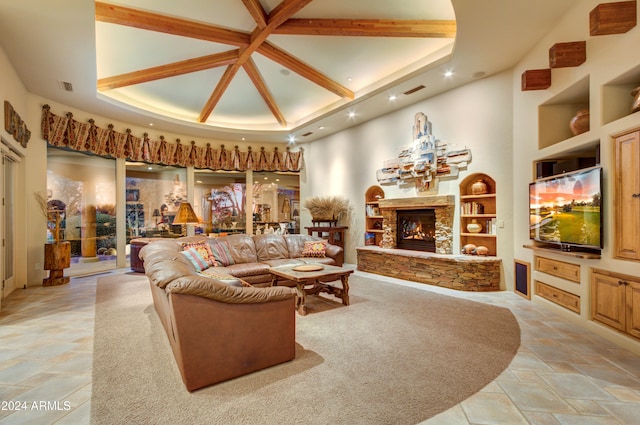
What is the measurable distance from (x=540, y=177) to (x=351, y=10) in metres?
3.42

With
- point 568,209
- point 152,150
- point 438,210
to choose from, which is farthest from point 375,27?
point 152,150

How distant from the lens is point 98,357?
2576mm

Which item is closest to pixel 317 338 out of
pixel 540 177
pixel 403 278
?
pixel 403 278

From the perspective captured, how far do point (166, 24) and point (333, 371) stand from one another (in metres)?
4.61

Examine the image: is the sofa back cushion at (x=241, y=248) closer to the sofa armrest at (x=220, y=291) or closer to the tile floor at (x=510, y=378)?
the tile floor at (x=510, y=378)

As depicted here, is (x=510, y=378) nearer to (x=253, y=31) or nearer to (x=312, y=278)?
(x=312, y=278)

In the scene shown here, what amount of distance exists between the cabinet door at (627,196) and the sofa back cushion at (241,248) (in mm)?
4833

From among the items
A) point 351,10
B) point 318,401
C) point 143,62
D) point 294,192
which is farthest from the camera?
point 294,192

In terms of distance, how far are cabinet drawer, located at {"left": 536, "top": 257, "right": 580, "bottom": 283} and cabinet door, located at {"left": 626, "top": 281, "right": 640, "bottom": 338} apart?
25.3 inches

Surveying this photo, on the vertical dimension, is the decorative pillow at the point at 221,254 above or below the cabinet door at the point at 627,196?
below

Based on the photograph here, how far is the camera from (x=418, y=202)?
5723 mm

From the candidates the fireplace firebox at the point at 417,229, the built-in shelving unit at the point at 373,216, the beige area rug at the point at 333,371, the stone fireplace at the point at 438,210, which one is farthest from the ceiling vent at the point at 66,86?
the fireplace firebox at the point at 417,229

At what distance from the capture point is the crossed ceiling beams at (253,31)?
3729mm

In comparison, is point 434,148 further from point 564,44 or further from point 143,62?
point 143,62
